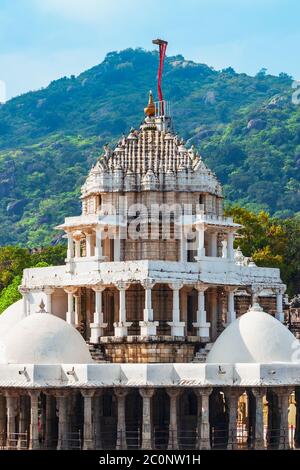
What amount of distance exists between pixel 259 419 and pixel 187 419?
182 inches

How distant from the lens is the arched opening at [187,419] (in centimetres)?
6328

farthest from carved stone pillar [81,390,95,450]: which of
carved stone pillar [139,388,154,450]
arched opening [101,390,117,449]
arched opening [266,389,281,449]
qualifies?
arched opening [266,389,281,449]

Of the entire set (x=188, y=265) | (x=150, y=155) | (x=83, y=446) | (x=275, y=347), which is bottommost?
(x=83, y=446)

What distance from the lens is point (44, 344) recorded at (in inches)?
2516

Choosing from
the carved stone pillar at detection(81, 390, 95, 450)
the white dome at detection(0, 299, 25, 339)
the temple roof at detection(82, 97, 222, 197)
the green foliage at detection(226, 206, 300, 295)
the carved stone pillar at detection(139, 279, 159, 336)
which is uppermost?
the green foliage at detection(226, 206, 300, 295)

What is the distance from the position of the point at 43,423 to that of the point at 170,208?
11843mm

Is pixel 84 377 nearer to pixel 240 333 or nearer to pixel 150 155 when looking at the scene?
pixel 240 333

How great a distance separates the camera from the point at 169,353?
6638 centimetres

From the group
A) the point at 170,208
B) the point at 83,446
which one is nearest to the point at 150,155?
the point at 170,208

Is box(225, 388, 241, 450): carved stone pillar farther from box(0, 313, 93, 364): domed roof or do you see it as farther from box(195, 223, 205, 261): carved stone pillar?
box(195, 223, 205, 261): carved stone pillar

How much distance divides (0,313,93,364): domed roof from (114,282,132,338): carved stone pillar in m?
2.02

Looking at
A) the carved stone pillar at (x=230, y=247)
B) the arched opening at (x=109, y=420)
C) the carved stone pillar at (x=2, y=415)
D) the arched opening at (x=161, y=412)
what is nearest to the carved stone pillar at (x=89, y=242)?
the carved stone pillar at (x=230, y=247)

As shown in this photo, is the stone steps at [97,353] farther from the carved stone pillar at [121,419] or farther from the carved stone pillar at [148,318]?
the carved stone pillar at [121,419]

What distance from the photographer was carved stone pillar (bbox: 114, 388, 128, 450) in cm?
6175
